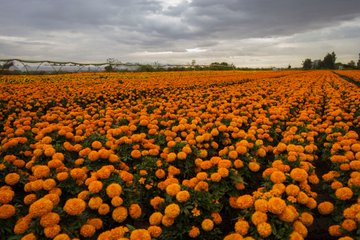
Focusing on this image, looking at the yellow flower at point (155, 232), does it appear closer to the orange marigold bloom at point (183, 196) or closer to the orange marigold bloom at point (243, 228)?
the orange marigold bloom at point (183, 196)

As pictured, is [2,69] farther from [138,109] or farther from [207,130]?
[207,130]

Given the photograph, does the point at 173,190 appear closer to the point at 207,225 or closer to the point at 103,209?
the point at 207,225

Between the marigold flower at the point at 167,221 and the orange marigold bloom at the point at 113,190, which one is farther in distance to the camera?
the orange marigold bloom at the point at 113,190

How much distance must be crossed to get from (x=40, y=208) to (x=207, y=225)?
1.77 m

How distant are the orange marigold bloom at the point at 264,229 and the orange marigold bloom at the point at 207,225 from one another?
21.1 inches

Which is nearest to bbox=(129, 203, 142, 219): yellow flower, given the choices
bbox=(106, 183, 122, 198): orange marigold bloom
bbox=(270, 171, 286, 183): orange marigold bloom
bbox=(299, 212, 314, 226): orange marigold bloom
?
bbox=(106, 183, 122, 198): orange marigold bloom

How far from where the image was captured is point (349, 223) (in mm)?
3279

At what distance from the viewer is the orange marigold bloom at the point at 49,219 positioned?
2977mm

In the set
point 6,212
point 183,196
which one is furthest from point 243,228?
point 6,212

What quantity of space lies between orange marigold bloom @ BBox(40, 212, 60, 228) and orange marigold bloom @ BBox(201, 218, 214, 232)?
1.54 m

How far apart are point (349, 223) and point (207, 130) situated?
3.75 metres

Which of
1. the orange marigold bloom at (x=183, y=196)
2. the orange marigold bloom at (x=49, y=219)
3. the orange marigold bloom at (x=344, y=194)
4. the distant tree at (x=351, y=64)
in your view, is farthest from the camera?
the distant tree at (x=351, y=64)

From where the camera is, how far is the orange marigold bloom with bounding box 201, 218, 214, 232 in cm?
326

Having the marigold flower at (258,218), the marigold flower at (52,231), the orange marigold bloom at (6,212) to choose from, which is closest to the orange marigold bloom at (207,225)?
the marigold flower at (258,218)
